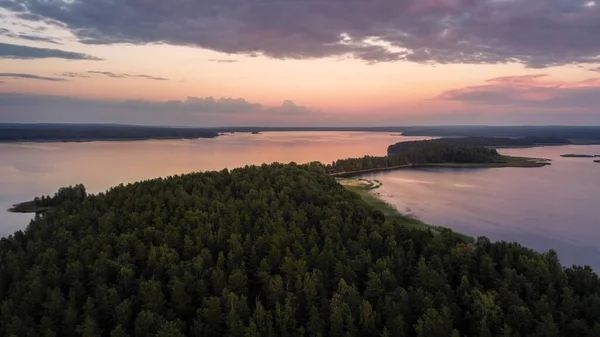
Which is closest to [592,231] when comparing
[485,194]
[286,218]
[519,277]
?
[485,194]

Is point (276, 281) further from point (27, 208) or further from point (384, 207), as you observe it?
point (27, 208)

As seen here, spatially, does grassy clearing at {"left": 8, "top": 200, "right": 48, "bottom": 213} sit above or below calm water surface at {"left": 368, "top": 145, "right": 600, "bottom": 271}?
below

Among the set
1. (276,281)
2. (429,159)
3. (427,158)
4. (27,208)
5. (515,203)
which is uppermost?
(427,158)

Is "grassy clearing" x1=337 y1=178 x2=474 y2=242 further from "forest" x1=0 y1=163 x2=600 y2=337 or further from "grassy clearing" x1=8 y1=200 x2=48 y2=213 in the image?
"grassy clearing" x1=8 y1=200 x2=48 y2=213

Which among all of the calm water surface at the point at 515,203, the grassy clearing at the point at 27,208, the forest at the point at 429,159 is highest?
the forest at the point at 429,159

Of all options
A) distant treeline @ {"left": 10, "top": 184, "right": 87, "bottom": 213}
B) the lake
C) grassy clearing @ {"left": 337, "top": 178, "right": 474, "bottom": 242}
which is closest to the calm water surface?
the lake

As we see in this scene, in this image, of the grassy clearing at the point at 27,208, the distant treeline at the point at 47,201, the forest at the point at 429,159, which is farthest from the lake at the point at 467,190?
the forest at the point at 429,159

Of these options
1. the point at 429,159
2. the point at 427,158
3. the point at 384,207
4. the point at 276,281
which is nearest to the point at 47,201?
the point at 384,207

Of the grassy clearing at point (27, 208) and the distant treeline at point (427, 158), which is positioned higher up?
the distant treeline at point (427, 158)

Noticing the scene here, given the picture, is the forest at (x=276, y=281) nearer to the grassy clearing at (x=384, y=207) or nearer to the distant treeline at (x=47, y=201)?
the grassy clearing at (x=384, y=207)
